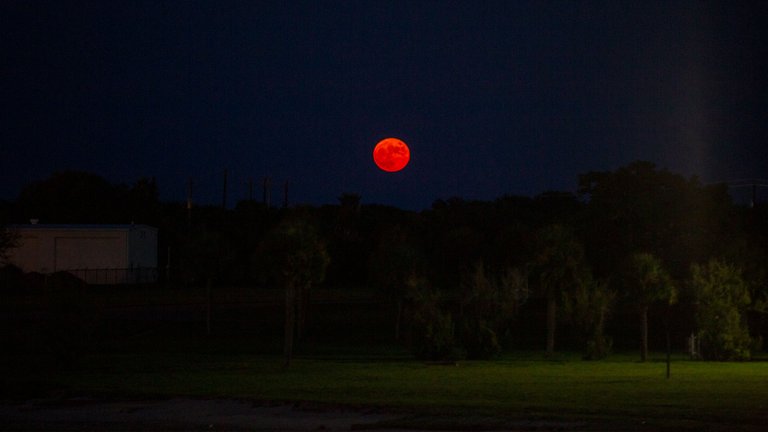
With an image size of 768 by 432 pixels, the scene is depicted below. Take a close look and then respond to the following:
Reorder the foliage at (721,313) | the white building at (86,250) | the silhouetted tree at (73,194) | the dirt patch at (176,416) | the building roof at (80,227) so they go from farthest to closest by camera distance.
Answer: the silhouetted tree at (73,194) < the building roof at (80,227) < the white building at (86,250) < the foliage at (721,313) < the dirt patch at (176,416)

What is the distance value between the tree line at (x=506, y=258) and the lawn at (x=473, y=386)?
2.02 m

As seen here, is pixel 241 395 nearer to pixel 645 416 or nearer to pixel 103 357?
pixel 645 416

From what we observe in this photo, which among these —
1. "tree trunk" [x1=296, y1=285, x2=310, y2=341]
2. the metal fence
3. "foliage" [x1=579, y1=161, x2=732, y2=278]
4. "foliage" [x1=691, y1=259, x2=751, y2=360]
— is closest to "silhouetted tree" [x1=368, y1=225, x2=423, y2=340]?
"tree trunk" [x1=296, y1=285, x2=310, y2=341]

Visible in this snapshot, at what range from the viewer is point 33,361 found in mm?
26547

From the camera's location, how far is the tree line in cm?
3166

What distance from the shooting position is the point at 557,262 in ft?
114

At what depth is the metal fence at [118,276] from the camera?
71381mm

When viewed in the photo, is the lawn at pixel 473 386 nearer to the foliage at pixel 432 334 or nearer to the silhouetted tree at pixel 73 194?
the foliage at pixel 432 334

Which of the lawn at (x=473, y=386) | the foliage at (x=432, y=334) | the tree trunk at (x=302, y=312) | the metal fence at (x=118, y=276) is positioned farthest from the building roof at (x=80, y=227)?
the foliage at (x=432, y=334)

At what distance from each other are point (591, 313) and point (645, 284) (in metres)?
2.05

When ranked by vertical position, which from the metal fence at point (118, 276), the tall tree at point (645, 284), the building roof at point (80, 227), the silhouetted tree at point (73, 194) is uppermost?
the silhouetted tree at point (73, 194)

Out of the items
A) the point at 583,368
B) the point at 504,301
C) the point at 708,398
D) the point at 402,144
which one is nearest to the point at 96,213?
the point at 402,144

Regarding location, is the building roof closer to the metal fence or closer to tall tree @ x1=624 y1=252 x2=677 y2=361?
the metal fence

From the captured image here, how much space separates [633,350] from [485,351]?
11.4 metres
